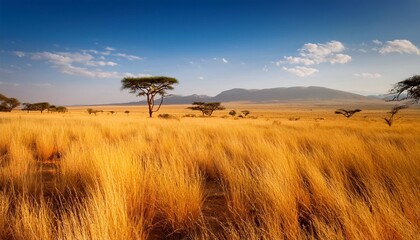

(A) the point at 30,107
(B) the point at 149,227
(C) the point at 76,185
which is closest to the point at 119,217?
(B) the point at 149,227

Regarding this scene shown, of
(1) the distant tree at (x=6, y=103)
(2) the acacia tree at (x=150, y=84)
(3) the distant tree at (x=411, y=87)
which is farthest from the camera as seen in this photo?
(1) the distant tree at (x=6, y=103)

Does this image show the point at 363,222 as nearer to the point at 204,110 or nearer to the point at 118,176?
the point at 118,176

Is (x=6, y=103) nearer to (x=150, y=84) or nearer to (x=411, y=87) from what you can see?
(x=150, y=84)

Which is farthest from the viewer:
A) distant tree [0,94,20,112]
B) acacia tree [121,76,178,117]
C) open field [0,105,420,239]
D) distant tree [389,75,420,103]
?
distant tree [0,94,20,112]

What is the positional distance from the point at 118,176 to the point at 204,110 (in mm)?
56524

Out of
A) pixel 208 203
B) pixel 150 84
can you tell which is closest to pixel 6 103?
pixel 150 84

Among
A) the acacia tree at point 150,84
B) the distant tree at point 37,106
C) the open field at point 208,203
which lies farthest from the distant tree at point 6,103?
the open field at point 208,203

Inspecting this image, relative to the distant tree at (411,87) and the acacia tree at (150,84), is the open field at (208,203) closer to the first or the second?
the distant tree at (411,87)

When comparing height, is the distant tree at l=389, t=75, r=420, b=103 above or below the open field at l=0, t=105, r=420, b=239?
above

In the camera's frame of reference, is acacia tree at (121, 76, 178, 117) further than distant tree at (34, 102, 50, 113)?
No

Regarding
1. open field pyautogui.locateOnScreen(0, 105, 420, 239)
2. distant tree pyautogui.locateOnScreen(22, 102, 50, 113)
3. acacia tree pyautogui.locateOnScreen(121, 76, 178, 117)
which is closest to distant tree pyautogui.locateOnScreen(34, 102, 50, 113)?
distant tree pyautogui.locateOnScreen(22, 102, 50, 113)

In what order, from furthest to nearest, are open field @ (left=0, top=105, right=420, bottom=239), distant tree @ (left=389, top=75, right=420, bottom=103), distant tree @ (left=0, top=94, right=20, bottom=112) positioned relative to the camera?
distant tree @ (left=0, top=94, right=20, bottom=112)
distant tree @ (left=389, top=75, right=420, bottom=103)
open field @ (left=0, top=105, right=420, bottom=239)

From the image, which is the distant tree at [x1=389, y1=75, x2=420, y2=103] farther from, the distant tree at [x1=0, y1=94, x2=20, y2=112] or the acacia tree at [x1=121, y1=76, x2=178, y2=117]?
the distant tree at [x1=0, y1=94, x2=20, y2=112]

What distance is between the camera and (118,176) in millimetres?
3115
